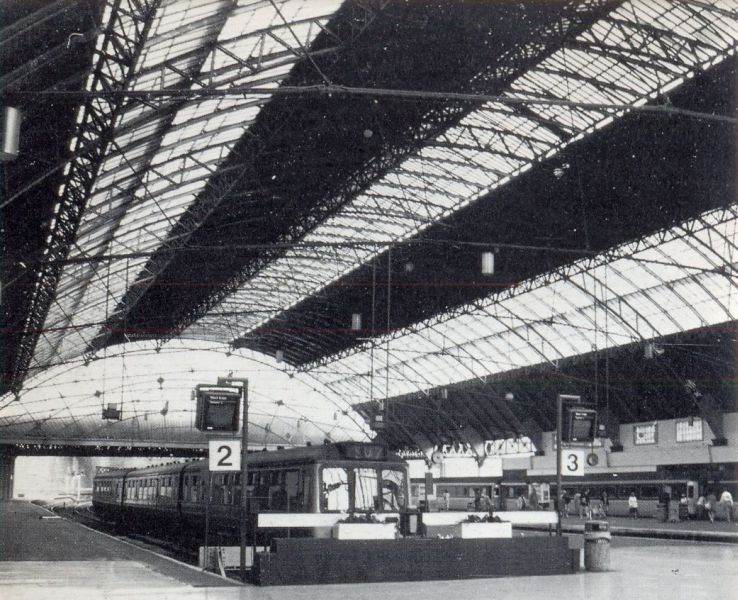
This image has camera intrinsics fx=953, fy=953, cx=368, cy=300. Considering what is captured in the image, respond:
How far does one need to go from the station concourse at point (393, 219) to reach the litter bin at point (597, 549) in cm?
12

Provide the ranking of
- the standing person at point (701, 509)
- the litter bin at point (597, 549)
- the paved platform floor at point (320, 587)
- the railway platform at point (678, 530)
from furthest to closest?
the standing person at point (701, 509) → the railway platform at point (678, 530) → the litter bin at point (597, 549) → the paved platform floor at point (320, 587)

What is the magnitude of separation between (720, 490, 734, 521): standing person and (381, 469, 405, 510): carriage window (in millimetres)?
23815

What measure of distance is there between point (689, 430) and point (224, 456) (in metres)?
34.6

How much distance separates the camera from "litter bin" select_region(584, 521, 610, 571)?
65.6 feet

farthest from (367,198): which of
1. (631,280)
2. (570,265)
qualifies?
(631,280)

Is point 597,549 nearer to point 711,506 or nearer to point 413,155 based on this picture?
point 413,155

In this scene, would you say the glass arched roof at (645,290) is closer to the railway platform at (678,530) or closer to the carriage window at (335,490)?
the railway platform at (678,530)

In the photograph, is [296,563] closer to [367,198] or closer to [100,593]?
[100,593]

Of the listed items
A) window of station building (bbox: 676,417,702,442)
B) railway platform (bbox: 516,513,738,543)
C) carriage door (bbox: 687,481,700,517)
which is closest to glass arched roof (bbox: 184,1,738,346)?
railway platform (bbox: 516,513,738,543)

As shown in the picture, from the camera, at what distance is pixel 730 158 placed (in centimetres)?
2902

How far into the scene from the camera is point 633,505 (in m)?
47.1

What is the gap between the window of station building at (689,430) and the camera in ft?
151

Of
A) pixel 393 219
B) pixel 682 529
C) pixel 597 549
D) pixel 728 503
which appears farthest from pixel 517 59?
pixel 728 503

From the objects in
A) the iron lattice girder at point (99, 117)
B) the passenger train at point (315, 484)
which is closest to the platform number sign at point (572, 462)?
the passenger train at point (315, 484)
